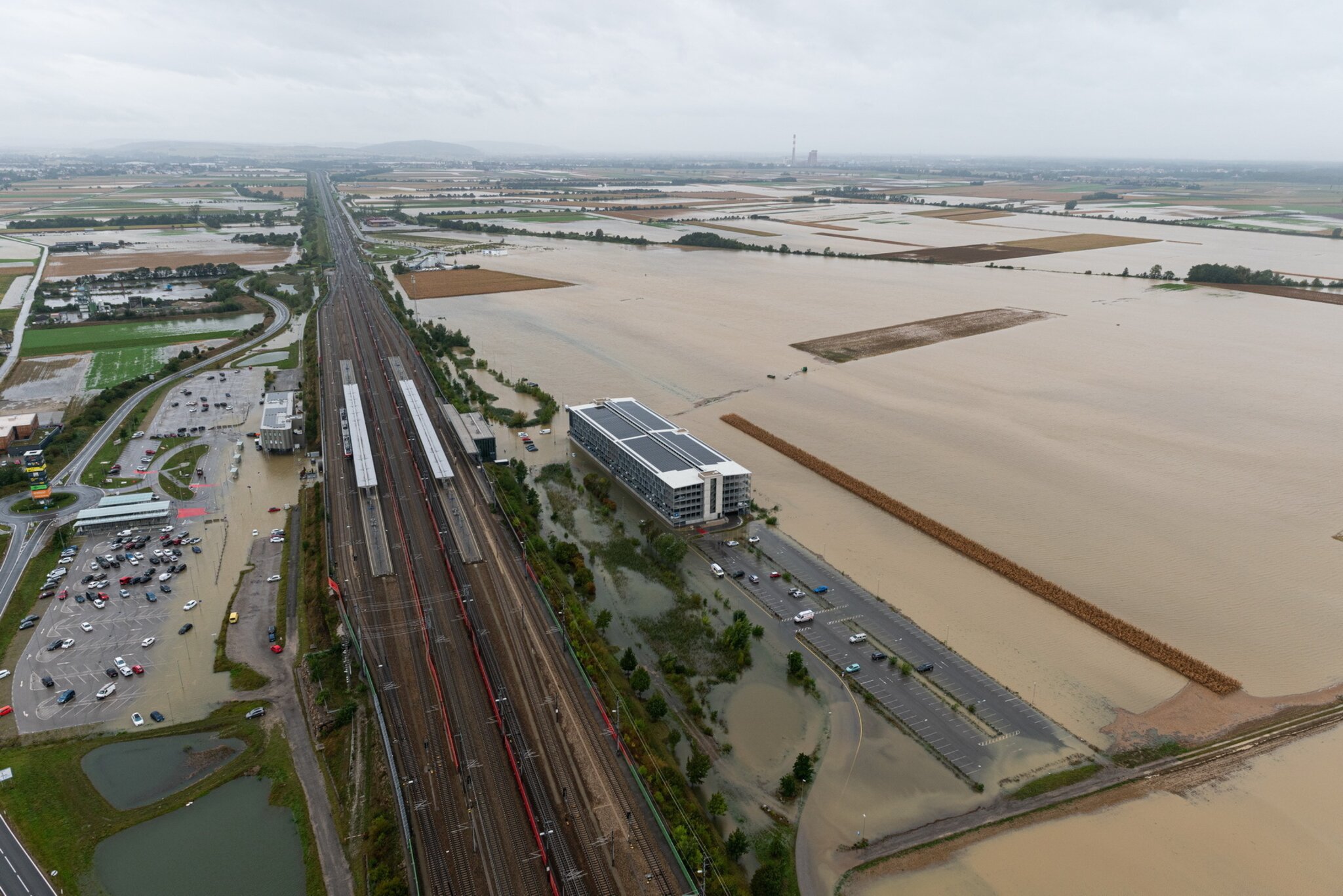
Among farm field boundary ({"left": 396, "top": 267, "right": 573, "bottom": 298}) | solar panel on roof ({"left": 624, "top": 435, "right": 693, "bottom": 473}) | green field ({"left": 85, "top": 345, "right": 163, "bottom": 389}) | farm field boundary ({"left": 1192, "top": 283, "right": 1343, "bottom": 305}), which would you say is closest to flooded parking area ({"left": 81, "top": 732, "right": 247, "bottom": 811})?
solar panel on roof ({"left": 624, "top": 435, "right": 693, "bottom": 473})

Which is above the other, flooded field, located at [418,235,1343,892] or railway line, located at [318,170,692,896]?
flooded field, located at [418,235,1343,892]

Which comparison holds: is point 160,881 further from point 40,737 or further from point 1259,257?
point 1259,257

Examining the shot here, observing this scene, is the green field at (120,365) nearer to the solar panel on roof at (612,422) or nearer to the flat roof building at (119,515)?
the flat roof building at (119,515)

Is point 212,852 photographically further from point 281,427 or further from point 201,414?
point 201,414

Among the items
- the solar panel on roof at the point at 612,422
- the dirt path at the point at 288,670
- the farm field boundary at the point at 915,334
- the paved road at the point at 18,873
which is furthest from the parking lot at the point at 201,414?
the farm field boundary at the point at 915,334

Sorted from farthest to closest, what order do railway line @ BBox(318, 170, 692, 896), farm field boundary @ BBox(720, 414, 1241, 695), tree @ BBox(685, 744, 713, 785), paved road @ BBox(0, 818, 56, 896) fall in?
farm field boundary @ BBox(720, 414, 1241, 695) < tree @ BBox(685, 744, 713, 785) < railway line @ BBox(318, 170, 692, 896) < paved road @ BBox(0, 818, 56, 896)

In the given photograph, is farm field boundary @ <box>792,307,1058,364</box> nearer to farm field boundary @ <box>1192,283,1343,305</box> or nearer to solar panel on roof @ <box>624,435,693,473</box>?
solar panel on roof @ <box>624,435,693,473</box>

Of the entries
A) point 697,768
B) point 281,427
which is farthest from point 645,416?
point 697,768

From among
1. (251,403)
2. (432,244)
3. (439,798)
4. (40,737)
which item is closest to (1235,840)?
(439,798)
